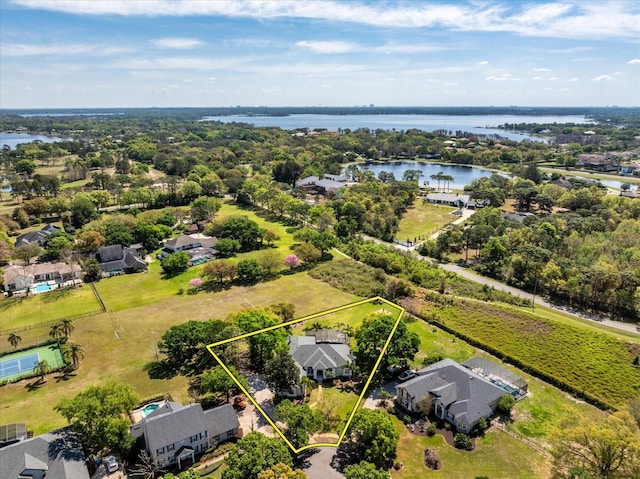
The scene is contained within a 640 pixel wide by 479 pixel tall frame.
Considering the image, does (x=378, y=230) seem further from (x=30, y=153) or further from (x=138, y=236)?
(x=30, y=153)

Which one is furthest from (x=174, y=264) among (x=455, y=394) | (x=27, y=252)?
(x=455, y=394)

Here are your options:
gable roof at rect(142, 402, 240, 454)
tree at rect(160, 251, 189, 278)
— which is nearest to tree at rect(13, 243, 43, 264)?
tree at rect(160, 251, 189, 278)

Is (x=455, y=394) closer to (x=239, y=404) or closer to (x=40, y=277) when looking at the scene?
(x=239, y=404)

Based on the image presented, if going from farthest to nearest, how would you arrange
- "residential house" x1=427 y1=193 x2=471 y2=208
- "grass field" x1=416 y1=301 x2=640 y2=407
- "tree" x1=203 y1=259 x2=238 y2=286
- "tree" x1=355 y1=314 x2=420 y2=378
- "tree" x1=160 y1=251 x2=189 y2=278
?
"residential house" x1=427 y1=193 x2=471 y2=208 < "tree" x1=160 y1=251 x2=189 y2=278 < "tree" x1=203 y1=259 x2=238 y2=286 < "grass field" x1=416 y1=301 x2=640 y2=407 < "tree" x1=355 y1=314 x2=420 y2=378

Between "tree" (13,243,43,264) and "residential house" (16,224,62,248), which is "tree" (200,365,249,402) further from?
"residential house" (16,224,62,248)

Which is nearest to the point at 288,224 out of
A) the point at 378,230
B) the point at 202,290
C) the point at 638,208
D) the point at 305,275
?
the point at 378,230
